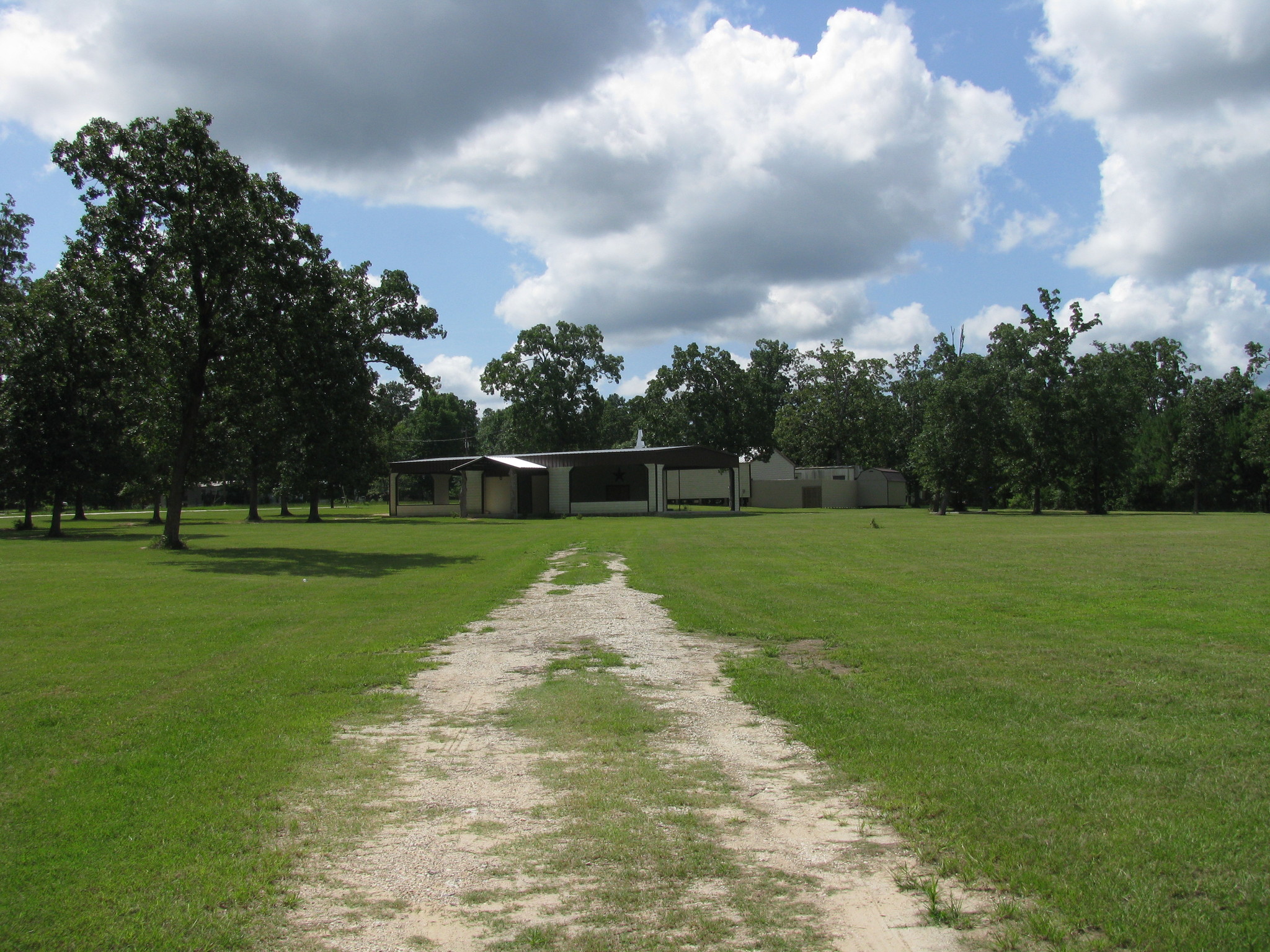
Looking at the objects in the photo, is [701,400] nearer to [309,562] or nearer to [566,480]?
[566,480]

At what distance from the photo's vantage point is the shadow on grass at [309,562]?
18.6 m

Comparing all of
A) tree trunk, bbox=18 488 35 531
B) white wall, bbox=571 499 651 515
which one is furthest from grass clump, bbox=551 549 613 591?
white wall, bbox=571 499 651 515

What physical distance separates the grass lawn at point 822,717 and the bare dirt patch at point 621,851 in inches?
14.2

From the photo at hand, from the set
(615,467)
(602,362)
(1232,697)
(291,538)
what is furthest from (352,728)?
(602,362)

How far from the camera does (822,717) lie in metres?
6.52

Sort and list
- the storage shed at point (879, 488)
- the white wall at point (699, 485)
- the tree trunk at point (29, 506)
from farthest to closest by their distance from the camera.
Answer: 1. the storage shed at point (879, 488)
2. the white wall at point (699, 485)
3. the tree trunk at point (29, 506)

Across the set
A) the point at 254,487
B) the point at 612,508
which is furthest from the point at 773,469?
the point at 254,487

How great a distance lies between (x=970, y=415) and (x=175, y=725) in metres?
55.7

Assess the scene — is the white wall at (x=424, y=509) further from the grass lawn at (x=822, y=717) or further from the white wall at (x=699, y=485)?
the grass lawn at (x=822, y=717)

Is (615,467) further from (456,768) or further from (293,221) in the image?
(456,768)

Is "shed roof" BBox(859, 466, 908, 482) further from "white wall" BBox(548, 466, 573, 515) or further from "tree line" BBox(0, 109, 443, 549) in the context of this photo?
"tree line" BBox(0, 109, 443, 549)

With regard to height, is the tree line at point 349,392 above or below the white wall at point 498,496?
above

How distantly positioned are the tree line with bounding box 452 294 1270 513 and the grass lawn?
41910mm

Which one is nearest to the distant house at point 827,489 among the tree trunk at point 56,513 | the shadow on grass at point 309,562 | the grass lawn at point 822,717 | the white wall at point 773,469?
the white wall at point 773,469
